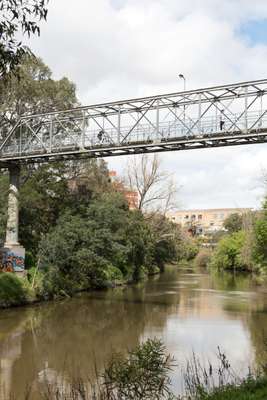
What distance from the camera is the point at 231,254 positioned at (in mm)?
74562

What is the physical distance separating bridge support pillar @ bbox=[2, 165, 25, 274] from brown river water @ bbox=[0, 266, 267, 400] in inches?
147

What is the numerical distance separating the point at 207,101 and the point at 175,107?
2.07m

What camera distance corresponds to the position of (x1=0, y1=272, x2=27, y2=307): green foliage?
27.3 metres

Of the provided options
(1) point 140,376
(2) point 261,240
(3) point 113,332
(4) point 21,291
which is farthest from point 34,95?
(1) point 140,376

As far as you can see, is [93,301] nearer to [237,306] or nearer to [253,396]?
[237,306]

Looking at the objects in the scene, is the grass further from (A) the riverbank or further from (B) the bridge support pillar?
(B) the bridge support pillar

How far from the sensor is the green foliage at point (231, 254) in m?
71.8

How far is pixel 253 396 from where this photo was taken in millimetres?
8273

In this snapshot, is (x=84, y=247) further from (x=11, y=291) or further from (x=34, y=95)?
(x=34, y=95)

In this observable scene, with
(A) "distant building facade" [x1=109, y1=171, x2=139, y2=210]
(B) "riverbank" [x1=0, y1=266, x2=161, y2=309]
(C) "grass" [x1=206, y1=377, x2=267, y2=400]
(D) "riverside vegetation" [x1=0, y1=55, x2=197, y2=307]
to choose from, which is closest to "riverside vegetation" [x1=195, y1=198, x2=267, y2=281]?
(A) "distant building facade" [x1=109, y1=171, x2=139, y2=210]

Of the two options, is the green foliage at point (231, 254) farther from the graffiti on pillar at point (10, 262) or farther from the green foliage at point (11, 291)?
the green foliage at point (11, 291)

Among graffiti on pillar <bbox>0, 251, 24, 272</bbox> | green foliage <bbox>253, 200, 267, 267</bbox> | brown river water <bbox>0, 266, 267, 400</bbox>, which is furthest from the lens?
green foliage <bbox>253, 200, 267, 267</bbox>

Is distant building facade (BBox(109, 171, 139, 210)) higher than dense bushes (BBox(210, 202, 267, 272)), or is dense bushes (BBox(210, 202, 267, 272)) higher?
distant building facade (BBox(109, 171, 139, 210))

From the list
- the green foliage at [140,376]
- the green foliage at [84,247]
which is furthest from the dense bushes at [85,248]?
the green foliage at [140,376]
